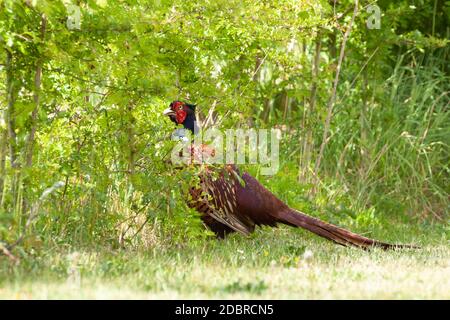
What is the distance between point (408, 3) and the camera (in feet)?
28.6

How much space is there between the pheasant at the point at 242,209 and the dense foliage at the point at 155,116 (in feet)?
0.64

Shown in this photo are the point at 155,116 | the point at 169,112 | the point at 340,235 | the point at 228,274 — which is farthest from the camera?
the point at 169,112

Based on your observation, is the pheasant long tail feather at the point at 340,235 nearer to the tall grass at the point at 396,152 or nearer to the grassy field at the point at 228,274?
the grassy field at the point at 228,274

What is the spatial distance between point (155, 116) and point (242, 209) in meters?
0.90

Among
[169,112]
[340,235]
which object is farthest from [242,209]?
[169,112]

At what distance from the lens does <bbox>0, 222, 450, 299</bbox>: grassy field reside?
3.94 metres

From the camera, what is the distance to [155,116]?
5742 mm

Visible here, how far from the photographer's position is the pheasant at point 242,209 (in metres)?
5.86

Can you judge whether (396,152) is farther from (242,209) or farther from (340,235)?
(242,209)

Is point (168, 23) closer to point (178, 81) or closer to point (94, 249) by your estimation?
point (178, 81)

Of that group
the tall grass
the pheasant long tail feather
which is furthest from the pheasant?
the tall grass

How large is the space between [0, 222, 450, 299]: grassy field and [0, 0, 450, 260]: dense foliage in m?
0.25

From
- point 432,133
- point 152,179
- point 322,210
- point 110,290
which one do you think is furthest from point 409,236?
point 110,290

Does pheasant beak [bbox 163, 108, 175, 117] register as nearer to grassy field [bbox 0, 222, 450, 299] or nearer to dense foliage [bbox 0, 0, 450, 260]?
dense foliage [bbox 0, 0, 450, 260]
